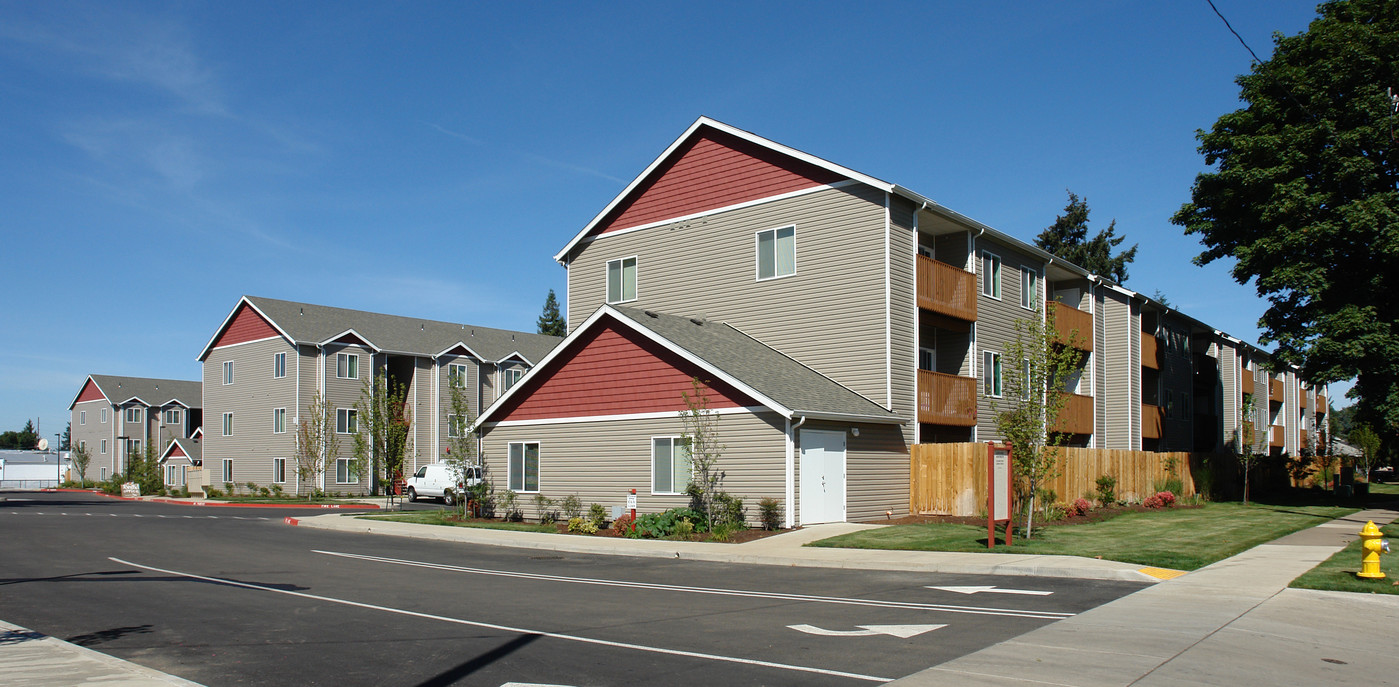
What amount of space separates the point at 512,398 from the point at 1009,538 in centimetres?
1560

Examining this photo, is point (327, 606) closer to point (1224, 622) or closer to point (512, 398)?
point (1224, 622)

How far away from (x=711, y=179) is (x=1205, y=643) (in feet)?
77.0

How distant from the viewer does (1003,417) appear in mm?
20422

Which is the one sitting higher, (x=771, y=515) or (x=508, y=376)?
(x=508, y=376)

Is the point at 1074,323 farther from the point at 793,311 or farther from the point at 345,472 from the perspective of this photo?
the point at 345,472

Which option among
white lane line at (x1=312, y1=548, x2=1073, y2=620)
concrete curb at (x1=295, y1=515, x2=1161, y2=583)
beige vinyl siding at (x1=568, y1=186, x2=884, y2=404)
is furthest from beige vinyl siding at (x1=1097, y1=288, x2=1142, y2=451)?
white lane line at (x1=312, y1=548, x2=1073, y2=620)

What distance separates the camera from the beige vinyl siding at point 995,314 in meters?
31.0

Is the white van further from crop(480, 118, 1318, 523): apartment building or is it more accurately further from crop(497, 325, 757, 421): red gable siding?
crop(497, 325, 757, 421): red gable siding

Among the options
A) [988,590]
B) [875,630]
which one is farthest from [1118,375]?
[875,630]

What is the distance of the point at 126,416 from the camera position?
8088 centimetres

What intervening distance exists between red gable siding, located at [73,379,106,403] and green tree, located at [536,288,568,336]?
4505 cm

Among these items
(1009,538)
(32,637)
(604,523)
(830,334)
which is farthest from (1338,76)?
(32,637)

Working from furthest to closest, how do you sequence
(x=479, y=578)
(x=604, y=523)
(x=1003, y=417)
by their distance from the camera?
(x=604, y=523) → (x=1003, y=417) → (x=479, y=578)

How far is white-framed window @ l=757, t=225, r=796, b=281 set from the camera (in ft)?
96.2
